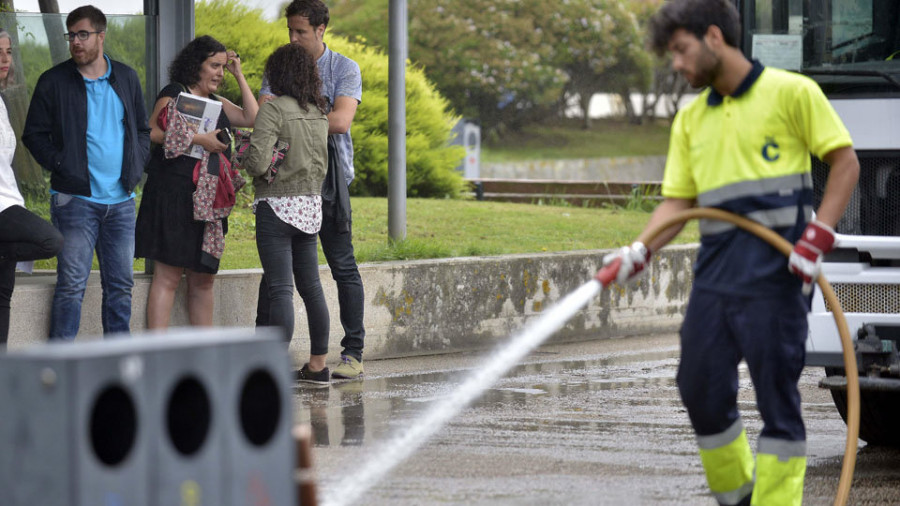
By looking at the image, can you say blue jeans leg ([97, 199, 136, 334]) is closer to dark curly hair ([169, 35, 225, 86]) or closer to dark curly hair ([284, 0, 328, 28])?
dark curly hair ([169, 35, 225, 86])

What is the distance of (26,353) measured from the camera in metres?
2.71

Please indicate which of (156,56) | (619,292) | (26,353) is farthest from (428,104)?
(26,353)

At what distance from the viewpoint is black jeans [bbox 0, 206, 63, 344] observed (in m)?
7.46

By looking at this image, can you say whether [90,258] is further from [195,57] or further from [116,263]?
[195,57]

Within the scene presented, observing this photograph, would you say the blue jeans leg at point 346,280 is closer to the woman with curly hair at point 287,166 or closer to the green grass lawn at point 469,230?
the woman with curly hair at point 287,166

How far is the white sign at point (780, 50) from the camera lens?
23.1 ft

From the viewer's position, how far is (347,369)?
888 cm

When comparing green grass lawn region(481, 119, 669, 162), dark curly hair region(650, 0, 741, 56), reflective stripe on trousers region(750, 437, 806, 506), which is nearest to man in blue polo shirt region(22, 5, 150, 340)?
dark curly hair region(650, 0, 741, 56)

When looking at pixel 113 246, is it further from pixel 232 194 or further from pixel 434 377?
pixel 434 377

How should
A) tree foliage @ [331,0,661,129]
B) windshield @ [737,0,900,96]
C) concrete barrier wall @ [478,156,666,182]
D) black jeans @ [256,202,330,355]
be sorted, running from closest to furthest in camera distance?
windshield @ [737,0,900,96] < black jeans @ [256,202,330,355] < concrete barrier wall @ [478,156,666,182] < tree foliage @ [331,0,661,129]

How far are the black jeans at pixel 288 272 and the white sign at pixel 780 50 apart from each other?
283cm

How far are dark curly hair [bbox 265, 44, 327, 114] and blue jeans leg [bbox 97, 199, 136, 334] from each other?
3.61ft

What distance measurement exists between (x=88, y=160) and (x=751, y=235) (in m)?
4.43

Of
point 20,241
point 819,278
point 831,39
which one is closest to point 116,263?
point 20,241
